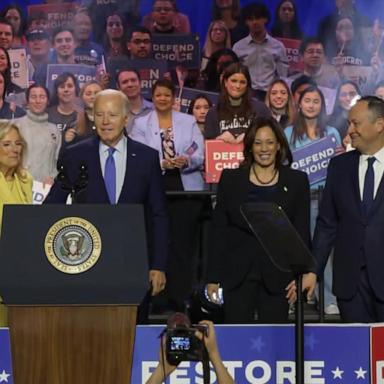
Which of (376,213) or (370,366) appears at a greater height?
(376,213)

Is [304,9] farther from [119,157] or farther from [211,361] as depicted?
[211,361]

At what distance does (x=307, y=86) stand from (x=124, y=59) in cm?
140

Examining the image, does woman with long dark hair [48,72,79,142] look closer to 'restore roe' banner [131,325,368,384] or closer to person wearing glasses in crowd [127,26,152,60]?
person wearing glasses in crowd [127,26,152,60]

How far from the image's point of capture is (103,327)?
5.41m

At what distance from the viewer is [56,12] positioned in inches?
381

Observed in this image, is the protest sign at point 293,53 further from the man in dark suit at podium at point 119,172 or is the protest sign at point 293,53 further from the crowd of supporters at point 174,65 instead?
the man in dark suit at podium at point 119,172

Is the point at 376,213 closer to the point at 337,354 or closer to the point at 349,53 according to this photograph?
the point at 337,354

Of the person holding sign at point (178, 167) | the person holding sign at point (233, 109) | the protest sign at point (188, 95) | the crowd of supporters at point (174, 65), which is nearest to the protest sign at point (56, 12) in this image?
the crowd of supporters at point (174, 65)

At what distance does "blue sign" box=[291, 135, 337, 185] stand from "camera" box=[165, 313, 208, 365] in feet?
13.3

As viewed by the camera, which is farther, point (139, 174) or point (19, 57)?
A: point (19, 57)

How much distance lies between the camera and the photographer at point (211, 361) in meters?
5.54

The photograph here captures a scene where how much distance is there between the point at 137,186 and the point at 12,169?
821mm

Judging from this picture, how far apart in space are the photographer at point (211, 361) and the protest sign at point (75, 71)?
13.6ft

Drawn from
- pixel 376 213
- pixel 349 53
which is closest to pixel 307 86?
pixel 349 53
